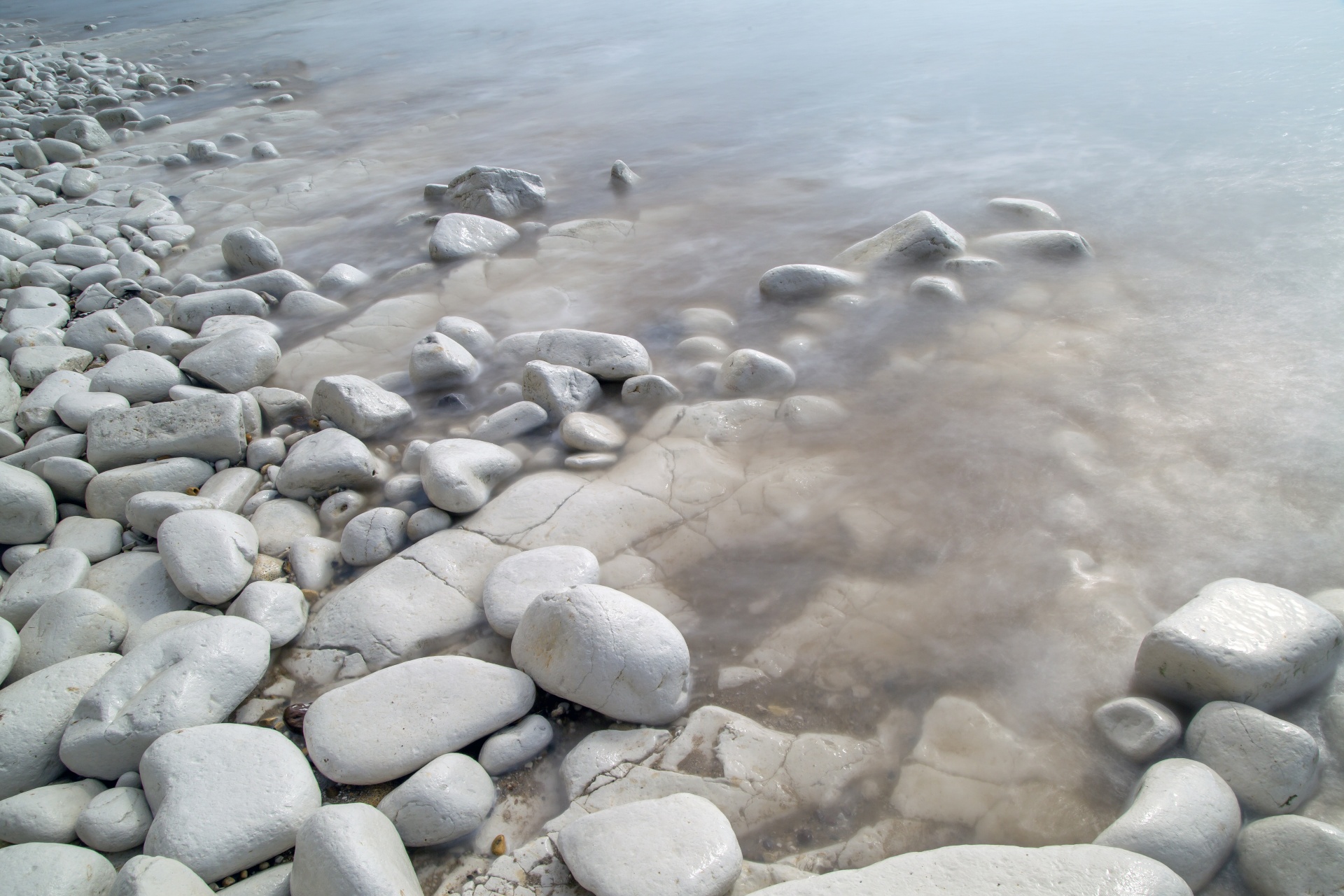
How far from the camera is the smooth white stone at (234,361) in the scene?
4.12 meters

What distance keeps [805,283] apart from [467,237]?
2505 millimetres

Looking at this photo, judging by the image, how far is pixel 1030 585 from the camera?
272 cm

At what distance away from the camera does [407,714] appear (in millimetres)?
2281

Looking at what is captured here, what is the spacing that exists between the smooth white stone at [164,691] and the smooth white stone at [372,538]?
0.50 metres

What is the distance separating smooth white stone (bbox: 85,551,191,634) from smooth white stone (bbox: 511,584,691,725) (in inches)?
55.7

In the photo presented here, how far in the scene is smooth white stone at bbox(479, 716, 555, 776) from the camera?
88.7 inches

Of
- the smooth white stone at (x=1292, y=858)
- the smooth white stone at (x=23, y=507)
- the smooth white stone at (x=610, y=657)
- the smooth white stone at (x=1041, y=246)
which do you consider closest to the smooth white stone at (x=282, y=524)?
the smooth white stone at (x=23, y=507)

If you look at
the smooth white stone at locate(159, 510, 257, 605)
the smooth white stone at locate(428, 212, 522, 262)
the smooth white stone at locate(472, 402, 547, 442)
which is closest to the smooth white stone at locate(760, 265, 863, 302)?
the smooth white stone at locate(472, 402, 547, 442)

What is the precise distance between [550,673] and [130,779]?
1.14 m

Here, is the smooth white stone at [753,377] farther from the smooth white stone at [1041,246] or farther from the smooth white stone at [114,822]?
the smooth white stone at [114,822]

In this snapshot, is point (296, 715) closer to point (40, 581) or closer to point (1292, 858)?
point (40, 581)

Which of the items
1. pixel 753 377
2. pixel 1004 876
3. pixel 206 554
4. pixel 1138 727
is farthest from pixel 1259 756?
pixel 206 554

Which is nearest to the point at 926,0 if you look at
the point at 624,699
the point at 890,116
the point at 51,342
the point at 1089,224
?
the point at 890,116

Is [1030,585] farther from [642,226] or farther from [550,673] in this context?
[642,226]
